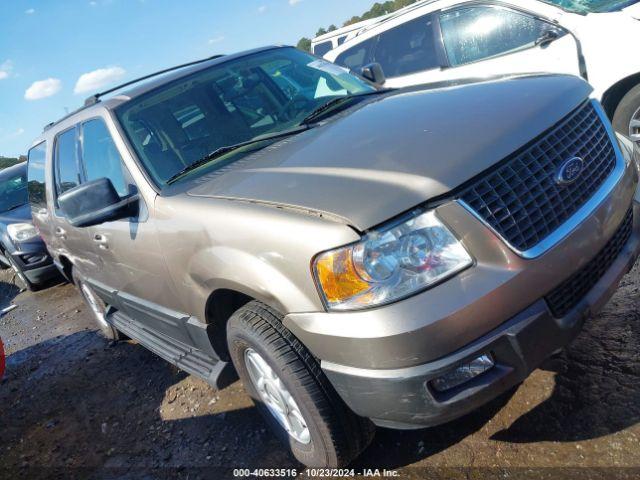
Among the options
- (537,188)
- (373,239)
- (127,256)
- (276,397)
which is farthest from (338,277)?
(127,256)

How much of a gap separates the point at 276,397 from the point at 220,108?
1.70m

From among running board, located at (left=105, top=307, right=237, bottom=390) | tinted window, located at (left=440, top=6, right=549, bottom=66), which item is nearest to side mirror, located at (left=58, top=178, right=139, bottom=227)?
running board, located at (left=105, top=307, right=237, bottom=390)

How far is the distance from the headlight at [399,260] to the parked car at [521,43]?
8.39ft

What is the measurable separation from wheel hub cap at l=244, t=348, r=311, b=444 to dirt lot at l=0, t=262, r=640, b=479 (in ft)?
0.74

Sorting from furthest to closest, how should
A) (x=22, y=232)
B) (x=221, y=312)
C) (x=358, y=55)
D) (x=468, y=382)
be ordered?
(x=22, y=232) → (x=358, y=55) → (x=221, y=312) → (x=468, y=382)

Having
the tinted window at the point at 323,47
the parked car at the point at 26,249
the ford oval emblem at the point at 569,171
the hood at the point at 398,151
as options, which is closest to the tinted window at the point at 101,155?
the hood at the point at 398,151

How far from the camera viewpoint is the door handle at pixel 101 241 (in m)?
3.20

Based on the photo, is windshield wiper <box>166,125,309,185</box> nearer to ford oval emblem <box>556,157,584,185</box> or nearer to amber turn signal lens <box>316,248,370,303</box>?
amber turn signal lens <box>316,248,370,303</box>

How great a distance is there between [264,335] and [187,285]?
59 centimetres

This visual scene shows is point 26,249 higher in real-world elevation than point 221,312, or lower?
lower

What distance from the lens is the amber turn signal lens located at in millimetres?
1720

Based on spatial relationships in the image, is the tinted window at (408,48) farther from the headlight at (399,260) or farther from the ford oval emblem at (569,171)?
the headlight at (399,260)

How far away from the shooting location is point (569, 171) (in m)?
1.96

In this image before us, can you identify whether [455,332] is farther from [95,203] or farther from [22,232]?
[22,232]
